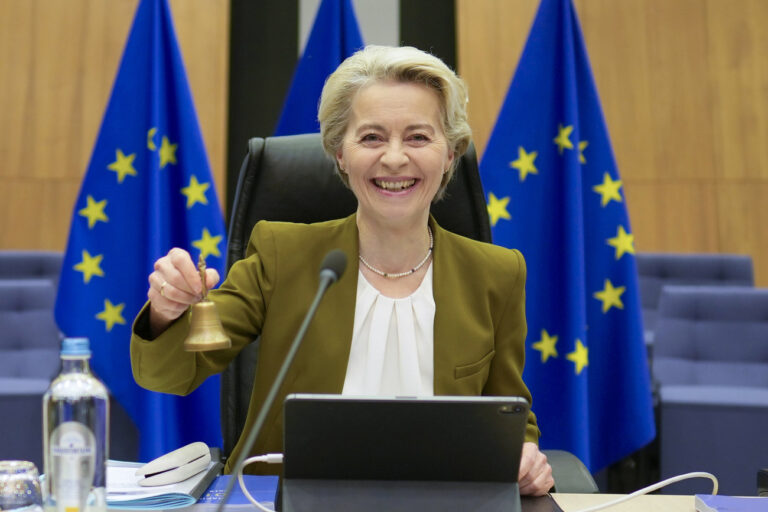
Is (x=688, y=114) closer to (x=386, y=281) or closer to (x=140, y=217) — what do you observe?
(x=140, y=217)

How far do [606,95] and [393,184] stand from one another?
387 centimetres

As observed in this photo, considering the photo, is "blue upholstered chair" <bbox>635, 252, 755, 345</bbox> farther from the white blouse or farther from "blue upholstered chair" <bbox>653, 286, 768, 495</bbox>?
the white blouse

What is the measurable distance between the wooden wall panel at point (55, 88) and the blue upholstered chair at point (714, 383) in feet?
9.81

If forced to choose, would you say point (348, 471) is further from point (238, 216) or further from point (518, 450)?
point (238, 216)

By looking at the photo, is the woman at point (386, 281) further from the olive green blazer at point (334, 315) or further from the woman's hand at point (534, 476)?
the woman's hand at point (534, 476)

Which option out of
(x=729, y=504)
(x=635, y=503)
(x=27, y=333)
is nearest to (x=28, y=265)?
(x=27, y=333)

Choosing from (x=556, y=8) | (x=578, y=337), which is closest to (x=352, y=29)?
(x=556, y=8)

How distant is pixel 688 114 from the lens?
4984 mm

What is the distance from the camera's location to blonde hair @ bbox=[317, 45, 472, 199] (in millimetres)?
1430

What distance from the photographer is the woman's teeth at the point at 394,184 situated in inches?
56.2

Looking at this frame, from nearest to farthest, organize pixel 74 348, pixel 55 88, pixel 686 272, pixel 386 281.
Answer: pixel 74 348 < pixel 386 281 < pixel 686 272 < pixel 55 88

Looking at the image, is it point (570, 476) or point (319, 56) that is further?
point (319, 56)

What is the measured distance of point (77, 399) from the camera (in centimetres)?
88

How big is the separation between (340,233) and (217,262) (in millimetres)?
1165
